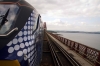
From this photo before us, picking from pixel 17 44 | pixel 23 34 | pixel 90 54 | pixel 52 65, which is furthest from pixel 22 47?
pixel 90 54

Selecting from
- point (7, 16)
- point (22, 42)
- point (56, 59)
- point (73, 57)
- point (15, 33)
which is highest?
point (7, 16)

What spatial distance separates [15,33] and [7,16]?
2.52 feet

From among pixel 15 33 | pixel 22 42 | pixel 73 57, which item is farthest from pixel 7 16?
pixel 73 57

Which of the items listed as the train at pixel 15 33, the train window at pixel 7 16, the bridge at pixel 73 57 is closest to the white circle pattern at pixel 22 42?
the train at pixel 15 33

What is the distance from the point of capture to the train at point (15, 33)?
8.50ft

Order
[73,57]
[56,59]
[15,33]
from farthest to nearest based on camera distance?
[73,57] → [56,59] → [15,33]

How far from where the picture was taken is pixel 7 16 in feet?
10.9

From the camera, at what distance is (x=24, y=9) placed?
355 centimetres

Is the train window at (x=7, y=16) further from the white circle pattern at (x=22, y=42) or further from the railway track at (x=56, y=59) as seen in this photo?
the railway track at (x=56, y=59)

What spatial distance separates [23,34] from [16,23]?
1.24 ft

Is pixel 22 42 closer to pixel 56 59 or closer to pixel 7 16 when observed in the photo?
pixel 7 16

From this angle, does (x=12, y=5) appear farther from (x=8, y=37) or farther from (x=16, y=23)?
(x=8, y=37)

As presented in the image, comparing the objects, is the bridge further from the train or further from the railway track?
the train

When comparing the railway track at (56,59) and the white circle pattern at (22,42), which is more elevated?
the white circle pattern at (22,42)
